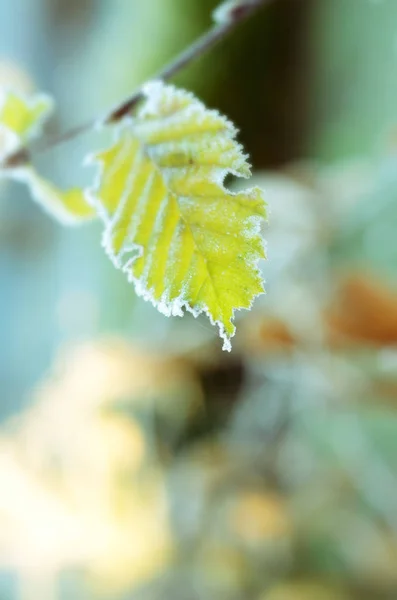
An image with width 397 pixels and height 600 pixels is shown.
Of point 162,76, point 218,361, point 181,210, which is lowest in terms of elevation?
point 181,210

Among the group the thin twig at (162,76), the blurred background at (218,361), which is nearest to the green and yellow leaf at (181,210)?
the thin twig at (162,76)

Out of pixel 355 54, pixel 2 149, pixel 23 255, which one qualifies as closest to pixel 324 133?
pixel 355 54

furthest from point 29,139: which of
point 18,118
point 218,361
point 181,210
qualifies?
point 218,361

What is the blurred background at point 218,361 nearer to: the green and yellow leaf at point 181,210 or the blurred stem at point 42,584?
the blurred stem at point 42,584

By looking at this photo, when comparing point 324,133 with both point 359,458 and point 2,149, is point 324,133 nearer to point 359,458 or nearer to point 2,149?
point 359,458

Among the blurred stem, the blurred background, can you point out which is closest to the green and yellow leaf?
the blurred background

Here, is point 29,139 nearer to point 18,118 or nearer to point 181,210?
point 18,118

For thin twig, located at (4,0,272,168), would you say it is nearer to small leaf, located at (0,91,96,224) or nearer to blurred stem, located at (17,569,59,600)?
small leaf, located at (0,91,96,224)
